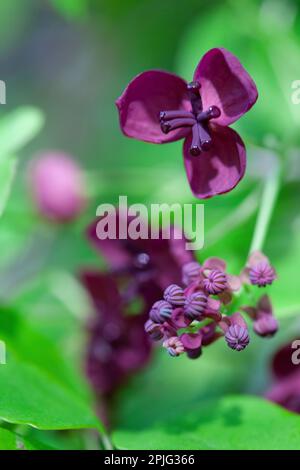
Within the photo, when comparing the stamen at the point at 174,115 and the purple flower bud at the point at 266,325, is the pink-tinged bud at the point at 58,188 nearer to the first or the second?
the stamen at the point at 174,115

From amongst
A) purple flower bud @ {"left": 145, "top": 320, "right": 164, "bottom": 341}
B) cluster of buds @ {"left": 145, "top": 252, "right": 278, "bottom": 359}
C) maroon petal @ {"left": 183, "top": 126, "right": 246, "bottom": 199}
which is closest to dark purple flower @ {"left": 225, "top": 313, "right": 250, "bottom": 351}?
cluster of buds @ {"left": 145, "top": 252, "right": 278, "bottom": 359}

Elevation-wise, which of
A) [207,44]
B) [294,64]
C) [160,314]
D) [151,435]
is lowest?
[151,435]

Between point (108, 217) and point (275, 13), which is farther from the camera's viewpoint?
point (275, 13)

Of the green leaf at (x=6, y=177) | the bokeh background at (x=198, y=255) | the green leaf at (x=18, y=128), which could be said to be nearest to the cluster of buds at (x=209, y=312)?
the bokeh background at (x=198, y=255)

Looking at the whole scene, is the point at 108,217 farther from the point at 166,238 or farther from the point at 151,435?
the point at 151,435

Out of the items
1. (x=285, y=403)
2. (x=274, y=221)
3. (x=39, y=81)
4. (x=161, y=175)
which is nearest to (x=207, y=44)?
(x=161, y=175)

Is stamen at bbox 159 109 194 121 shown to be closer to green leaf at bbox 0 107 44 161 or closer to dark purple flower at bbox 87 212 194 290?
dark purple flower at bbox 87 212 194 290
